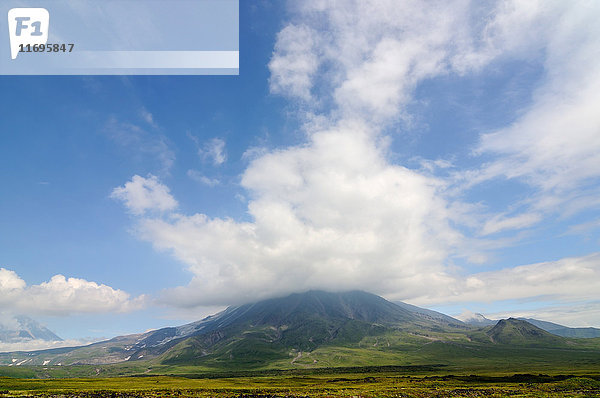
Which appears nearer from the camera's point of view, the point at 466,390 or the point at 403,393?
the point at 403,393

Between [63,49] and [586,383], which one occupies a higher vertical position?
[63,49]

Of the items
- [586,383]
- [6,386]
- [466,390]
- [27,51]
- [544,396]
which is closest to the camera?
[27,51]

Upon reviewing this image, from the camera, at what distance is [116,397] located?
368ft

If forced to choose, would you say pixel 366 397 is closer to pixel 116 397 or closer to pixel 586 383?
pixel 116 397

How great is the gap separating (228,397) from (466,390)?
83463 millimetres

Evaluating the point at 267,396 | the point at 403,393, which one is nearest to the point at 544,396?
the point at 403,393

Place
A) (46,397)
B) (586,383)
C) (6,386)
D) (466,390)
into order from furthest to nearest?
(6,386), (586,383), (466,390), (46,397)

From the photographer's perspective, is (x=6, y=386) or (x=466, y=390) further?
(x=6, y=386)

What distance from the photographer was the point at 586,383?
128m

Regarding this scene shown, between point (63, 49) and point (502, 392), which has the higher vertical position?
point (63, 49)

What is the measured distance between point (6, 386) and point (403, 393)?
560 ft

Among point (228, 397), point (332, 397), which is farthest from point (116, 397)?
point (332, 397)

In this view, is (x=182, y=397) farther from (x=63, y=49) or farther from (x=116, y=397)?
(x=63, y=49)

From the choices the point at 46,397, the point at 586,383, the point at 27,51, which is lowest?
the point at 586,383
